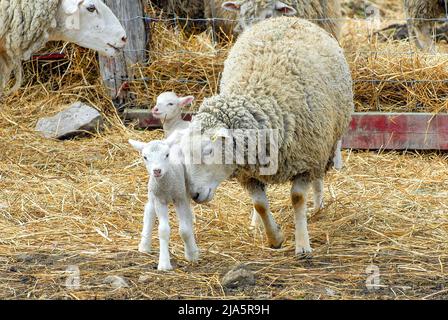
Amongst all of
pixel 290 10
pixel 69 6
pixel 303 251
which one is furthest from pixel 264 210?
pixel 290 10

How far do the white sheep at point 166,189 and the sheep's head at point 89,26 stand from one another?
192 centimetres

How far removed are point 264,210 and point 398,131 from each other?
2.65 meters

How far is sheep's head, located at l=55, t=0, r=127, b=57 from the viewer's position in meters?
6.21

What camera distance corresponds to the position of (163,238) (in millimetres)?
4590

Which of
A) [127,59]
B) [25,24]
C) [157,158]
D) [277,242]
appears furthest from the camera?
[127,59]

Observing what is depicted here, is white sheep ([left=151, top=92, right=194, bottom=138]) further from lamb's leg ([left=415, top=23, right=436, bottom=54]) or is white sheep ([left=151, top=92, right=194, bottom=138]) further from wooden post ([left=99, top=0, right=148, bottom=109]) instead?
lamb's leg ([left=415, top=23, right=436, bottom=54])

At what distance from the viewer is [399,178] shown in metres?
6.56

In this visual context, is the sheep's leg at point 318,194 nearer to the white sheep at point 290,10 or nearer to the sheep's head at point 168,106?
the sheep's head at point 168,106

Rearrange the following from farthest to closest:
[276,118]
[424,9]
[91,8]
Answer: [424,9], [91,8], [276,118]

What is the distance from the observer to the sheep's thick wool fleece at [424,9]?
918 centimetres

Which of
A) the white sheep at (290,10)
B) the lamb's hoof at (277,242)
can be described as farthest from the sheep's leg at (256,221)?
the white sheep at (290,10)

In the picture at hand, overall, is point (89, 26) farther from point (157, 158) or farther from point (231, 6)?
point (157, 158)

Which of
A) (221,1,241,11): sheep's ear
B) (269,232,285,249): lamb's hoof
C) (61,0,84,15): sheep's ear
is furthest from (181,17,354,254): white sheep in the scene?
(221,1,241,11): sheep's ear
